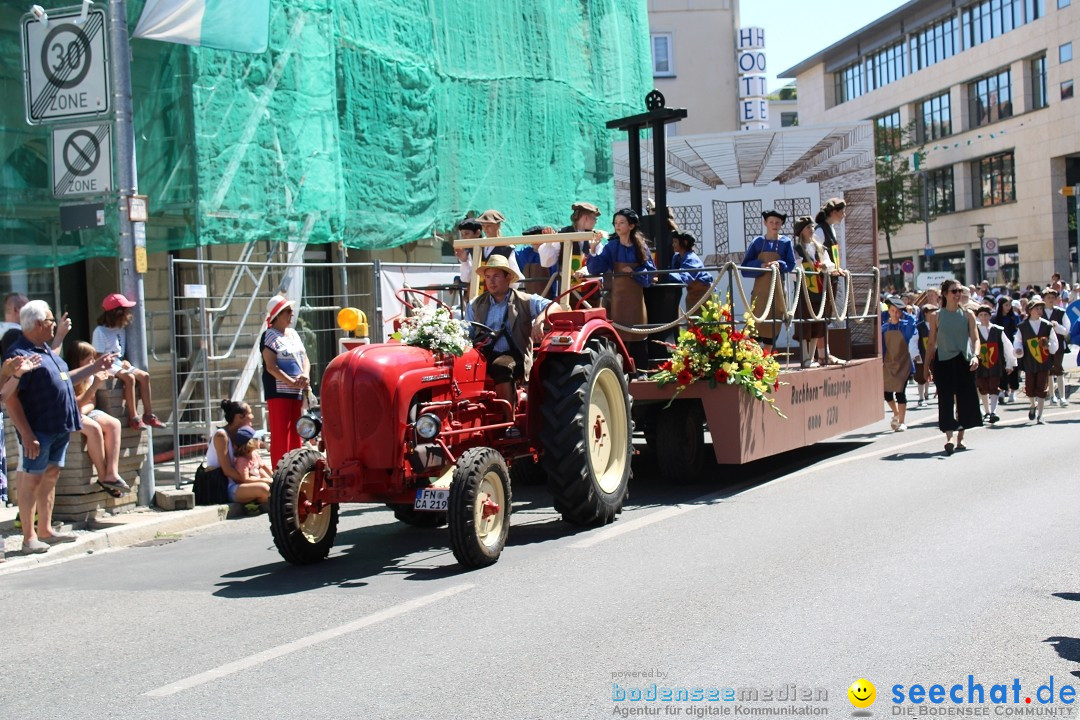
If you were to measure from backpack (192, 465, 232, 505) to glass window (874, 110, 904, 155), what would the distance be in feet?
150

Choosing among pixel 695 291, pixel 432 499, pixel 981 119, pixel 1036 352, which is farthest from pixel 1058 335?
pixel 981 119

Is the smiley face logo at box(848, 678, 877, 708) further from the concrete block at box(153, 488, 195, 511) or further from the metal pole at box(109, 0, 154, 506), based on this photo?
the metal pole at box(109, 0, 154, 506)

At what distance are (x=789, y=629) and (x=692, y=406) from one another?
544cm

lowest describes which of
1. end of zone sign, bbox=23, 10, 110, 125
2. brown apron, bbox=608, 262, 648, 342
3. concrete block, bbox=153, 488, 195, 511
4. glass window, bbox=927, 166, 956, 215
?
concrete block, bbox=153, 488, 195, 511

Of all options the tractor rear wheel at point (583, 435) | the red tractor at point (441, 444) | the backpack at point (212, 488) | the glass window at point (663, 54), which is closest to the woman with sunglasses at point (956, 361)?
the tractor rear wheel at point (583, 435)

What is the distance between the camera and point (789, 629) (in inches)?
251

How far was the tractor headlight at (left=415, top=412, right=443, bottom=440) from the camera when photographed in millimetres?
7980

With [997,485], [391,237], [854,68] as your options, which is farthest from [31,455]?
[854,68]

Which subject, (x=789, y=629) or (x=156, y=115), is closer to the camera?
(x=789, y=629)

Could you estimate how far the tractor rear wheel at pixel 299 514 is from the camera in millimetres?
8266

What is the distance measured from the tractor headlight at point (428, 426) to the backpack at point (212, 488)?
13.8 feet

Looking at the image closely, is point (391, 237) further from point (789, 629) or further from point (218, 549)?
point (789, 629)

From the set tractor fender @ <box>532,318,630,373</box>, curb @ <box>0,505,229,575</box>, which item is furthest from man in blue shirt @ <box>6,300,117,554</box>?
tractor fender @ <box>532,318,630,373</box>

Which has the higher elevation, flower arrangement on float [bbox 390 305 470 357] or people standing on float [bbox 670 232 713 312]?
people standing on float [bbox 670 232 713 312]
